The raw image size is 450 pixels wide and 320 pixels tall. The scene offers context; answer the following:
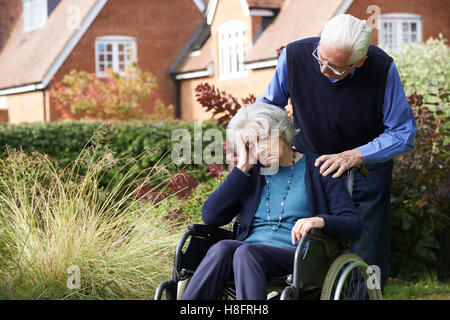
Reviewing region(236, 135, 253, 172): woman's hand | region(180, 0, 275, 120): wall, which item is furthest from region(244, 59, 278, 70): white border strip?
region(236, 135, 253, 172): woman's hand

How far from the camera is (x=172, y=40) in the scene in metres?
24.2

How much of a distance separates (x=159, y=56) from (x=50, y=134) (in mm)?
12442

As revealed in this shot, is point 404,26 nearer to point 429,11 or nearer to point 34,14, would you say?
point 429,11

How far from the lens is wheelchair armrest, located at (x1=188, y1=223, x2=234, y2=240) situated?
144 inches

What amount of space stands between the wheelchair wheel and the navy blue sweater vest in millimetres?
717

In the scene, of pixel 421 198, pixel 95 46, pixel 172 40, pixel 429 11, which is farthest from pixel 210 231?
pixel 172 40

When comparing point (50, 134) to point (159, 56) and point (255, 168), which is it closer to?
point (255, 168)

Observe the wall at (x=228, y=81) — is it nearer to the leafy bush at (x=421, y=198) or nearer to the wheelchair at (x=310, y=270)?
the leafy bush at (x=421, y=198)

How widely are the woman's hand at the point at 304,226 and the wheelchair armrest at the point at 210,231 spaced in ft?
1.63

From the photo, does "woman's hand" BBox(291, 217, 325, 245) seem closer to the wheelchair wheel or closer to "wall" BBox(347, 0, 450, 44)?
the wheelchair wheel

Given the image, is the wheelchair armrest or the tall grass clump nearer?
the wheelchair armrest

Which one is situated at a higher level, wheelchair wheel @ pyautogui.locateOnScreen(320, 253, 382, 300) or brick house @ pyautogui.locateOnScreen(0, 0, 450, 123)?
brick house @ pyautogui.locateOnScreen(0, 0, 450, 123)

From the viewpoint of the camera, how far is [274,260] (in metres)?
3.48

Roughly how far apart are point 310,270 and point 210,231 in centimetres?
62
